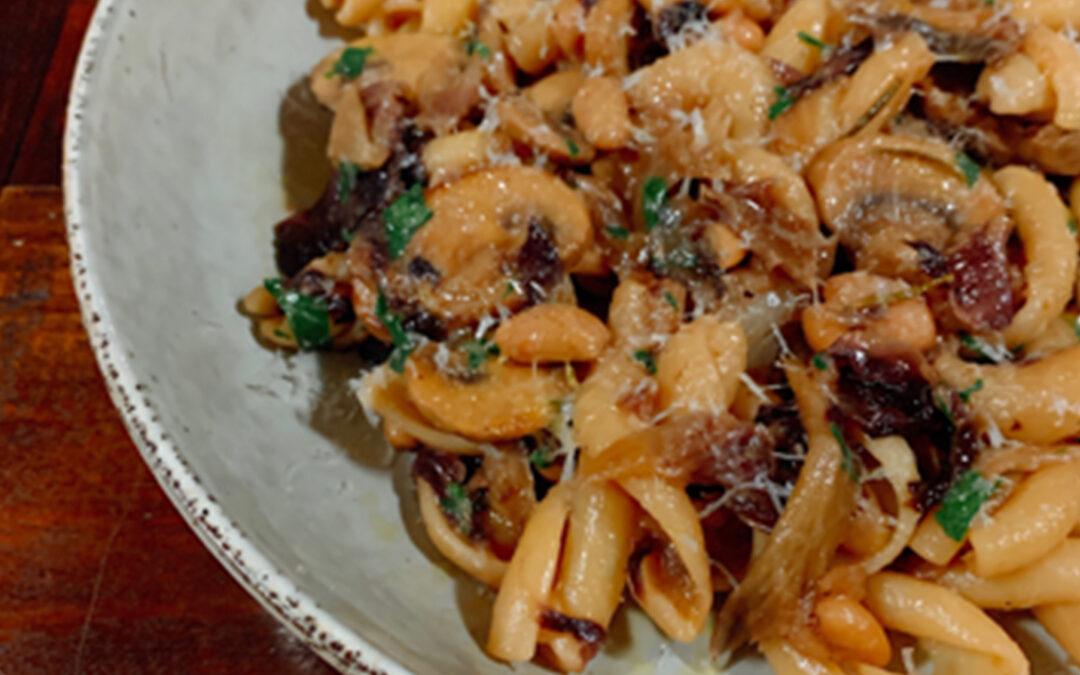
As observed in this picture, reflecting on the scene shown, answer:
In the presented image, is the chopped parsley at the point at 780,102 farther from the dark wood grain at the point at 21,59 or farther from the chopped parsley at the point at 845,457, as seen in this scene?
the dark wood grain at the point at 21,59

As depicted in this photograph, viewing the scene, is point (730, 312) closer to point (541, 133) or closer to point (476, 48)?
point (541, 133)

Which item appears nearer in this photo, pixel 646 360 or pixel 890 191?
pixel 646 360

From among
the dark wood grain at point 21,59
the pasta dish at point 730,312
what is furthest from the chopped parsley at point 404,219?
the dark wood grain at point 21,59

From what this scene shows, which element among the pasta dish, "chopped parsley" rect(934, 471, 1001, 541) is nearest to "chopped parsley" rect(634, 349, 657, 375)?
the pasta dish

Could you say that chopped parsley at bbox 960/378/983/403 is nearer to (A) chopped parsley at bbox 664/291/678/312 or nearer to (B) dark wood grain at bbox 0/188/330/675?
(A) chopped parsley at bbox 664/291/678/312

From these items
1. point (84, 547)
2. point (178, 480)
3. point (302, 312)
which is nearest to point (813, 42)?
point (302, 312)

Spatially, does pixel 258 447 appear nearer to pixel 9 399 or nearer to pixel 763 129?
pixel 9 399
